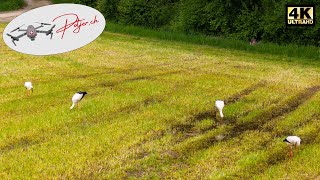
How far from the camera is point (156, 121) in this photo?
11.3 meters

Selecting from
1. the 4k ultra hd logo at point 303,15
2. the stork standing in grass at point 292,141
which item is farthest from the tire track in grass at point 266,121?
the 4k ultra hd logo at point 303,15

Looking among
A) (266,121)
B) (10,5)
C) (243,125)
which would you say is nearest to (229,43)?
(266,121)

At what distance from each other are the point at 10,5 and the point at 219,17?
2598 centimetres

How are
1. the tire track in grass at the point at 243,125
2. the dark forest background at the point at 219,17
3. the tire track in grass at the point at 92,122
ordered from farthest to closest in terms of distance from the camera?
the dark forest background at the point at 219,17 < the tire track in grass at the point at 92,122 < the tire track in grass at the point at 243,125

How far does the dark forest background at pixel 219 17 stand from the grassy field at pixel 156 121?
10752 millimetres

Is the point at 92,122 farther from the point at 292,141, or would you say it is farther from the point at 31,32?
the point at 292,141

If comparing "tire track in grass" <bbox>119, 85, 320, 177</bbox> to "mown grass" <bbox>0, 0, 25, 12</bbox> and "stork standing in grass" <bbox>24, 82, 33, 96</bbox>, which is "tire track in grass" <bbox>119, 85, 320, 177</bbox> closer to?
"stork standing in grass" <bbox>24, 82, 33, 96</bbox>

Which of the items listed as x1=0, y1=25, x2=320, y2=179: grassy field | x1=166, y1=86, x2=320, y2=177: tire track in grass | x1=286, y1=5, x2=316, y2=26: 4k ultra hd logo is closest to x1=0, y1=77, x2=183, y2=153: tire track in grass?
x1=0, y1=25, x2=320, y2=179: grassy field

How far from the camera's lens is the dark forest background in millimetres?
29672

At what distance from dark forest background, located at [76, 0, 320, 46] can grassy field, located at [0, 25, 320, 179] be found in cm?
1075

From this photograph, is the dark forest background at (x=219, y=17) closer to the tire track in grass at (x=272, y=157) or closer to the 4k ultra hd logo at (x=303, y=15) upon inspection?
the 4k ultra hd logo at (x=303, y=15)

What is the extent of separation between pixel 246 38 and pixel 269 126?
21.8m

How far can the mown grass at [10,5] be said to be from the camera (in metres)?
46.9

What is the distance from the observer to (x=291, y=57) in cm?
2569
